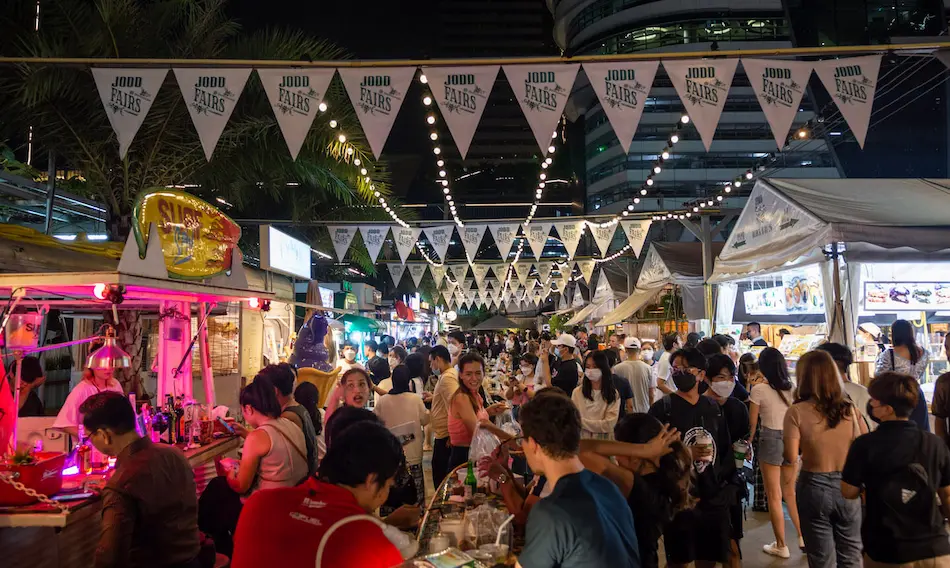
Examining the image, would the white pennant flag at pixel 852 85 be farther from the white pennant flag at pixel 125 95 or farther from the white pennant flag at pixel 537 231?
the white pennant flag at pixel 537 231

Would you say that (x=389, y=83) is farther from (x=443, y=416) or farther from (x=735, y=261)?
(x=735, y=261)

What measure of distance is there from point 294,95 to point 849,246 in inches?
284

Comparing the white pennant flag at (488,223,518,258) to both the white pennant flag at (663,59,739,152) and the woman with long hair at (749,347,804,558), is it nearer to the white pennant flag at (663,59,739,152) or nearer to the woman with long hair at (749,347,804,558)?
the white pennant flag at (663,59,739,152)

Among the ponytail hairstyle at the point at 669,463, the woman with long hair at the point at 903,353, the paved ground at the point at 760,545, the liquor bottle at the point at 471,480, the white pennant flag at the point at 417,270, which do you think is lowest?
the paved ground at the point at 760,545

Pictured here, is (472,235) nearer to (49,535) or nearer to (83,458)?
(83,458)

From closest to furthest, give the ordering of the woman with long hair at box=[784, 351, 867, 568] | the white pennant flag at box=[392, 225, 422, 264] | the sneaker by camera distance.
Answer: the woman with long hair at box=[784, 351, 867, 568] → the sneaker → the white pennant flag at box=[392, 225, 422, 264]

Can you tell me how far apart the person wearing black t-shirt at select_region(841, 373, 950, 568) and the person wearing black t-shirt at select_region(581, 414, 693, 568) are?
1106 millimetres

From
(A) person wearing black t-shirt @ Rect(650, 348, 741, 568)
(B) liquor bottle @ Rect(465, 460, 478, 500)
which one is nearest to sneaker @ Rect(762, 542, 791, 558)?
(A) person wearing black t-shirt @ Rect(650, 348, 741, 568)

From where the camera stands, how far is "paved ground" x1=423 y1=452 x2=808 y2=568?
5.28 meters

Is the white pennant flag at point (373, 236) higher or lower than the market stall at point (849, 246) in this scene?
higher

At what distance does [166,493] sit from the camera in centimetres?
290

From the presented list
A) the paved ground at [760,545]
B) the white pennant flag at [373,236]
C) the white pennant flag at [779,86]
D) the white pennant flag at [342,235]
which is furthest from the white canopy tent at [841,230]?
the white pennant flag at [342,235]

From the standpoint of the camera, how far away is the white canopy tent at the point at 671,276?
1573 cm

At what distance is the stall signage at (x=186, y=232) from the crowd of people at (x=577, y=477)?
1643mm
